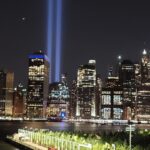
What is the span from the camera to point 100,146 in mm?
25172

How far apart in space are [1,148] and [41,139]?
3157 mm

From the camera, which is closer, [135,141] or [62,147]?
[62,147]

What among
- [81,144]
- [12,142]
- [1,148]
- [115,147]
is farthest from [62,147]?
[12,142]

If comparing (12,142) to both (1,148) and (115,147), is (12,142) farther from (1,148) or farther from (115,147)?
(115,147)

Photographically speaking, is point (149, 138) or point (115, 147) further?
point (149, 138)

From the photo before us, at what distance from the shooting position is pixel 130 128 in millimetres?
23312

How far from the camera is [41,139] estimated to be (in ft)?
123

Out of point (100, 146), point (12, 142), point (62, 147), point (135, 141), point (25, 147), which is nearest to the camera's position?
point (100, 146)

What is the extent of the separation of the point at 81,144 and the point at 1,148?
13.3 metres

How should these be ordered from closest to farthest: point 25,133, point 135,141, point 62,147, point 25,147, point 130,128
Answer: point 130,128 → point 62,147 → point 135,141 → point 25,147 → point 25,133

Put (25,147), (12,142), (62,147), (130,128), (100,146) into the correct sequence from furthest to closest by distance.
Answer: (12,142)
(25,147)
(62,147)
(100,146)
(130,128)

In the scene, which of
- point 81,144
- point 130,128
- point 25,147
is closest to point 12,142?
point 25,147

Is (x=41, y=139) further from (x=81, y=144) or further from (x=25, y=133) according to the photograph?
(x=81, y=144)

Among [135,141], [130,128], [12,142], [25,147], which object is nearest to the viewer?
[130,128]
